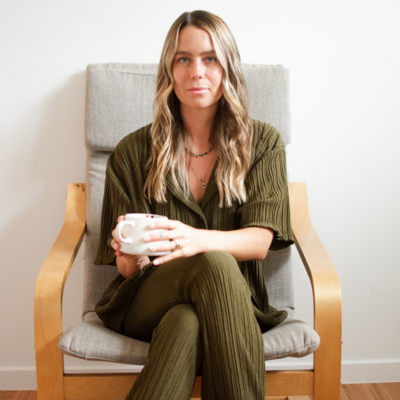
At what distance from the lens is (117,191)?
1.10m

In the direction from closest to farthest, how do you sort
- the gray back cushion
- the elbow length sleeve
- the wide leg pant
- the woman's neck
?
the wide leg pant < the elbow length sleeve < the woman's neck < the gray back cushion

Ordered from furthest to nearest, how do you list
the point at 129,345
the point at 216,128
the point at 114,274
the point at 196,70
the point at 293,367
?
the point at 293,367
the point at 114,274
the point at 216,128
the point at 196,70
the point at 129,345

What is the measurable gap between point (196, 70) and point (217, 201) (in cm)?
31

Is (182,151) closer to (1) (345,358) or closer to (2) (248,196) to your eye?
(2) (248,196)

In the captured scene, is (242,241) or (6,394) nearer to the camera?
(242,241)

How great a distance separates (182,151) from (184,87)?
167 mm

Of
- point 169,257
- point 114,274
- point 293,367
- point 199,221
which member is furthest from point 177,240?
point 293,367

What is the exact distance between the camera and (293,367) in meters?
1.60

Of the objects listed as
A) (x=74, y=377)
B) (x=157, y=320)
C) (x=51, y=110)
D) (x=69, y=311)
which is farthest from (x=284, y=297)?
(x=51, y=110)

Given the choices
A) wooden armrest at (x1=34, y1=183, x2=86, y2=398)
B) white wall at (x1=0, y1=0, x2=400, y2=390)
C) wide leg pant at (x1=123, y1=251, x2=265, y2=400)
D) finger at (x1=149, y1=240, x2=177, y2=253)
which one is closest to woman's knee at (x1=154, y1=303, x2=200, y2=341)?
wide leg pant at (x1=123, y1=251, x2=265, y2=400)

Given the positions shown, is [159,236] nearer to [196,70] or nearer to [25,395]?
[196,70]

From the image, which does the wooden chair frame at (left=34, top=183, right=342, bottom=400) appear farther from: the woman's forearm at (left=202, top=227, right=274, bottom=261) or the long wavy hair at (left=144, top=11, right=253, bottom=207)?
the long wavy hair at (left=144, top=11, right=253, bottom=207)

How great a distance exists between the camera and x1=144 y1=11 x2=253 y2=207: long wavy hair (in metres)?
1.04

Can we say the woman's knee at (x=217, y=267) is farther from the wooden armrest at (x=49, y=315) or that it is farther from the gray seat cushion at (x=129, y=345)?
the wooden armrest at (x=49, y=315)
